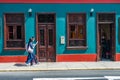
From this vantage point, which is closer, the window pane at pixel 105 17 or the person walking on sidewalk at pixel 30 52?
the person walking on sidewalk at pixel 30 52

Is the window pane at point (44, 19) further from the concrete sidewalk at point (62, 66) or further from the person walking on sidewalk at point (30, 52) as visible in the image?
the concrete sidewalk at point (62, 66)

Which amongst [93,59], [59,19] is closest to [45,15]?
[59,19]

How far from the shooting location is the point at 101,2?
80.4 ft

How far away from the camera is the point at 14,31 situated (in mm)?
24344

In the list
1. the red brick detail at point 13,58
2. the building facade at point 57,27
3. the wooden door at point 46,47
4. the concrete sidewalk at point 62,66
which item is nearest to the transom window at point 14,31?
the building facade at point 57,27

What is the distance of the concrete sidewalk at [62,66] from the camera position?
835 inches

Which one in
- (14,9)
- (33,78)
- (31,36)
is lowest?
(33,78)

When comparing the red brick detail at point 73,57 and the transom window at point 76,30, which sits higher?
the transom window at point 76,30

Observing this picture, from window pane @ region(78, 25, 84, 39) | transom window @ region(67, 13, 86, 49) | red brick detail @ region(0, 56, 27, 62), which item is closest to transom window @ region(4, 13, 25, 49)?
red brick detail @ region(0, 56, 27, 62)

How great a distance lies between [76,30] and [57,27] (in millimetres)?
1280

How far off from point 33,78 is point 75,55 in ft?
23.9

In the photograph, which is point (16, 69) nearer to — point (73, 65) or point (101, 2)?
point (73, 65)

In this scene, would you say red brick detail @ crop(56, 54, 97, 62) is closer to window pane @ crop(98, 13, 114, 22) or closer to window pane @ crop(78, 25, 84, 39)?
window pane @ crop(78, 25, 84, 39)

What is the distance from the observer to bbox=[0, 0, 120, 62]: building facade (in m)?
24.1
